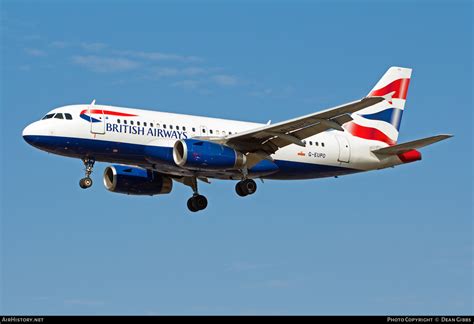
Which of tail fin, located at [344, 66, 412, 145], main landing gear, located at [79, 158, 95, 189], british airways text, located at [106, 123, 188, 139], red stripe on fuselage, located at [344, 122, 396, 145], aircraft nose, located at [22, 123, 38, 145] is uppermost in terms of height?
tail fin, located at [344, 66, 412, 145]

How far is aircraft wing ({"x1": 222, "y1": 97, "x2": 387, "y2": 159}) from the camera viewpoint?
47.1 meters

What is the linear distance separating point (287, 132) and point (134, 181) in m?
9.00

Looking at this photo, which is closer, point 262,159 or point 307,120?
point 307,120

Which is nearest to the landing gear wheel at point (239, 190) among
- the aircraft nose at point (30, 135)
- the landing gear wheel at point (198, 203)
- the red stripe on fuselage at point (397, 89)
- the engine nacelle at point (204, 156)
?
the engine nacelle at point (204, 156)

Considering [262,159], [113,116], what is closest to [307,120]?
[262,159]

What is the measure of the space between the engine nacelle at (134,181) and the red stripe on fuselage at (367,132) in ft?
31.7

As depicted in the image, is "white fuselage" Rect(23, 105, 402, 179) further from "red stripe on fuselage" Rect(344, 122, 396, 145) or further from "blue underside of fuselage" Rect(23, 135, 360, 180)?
"red stripe on fuselage" Rect(344, 122, 396, 145)

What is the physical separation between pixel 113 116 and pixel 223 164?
5.46 m

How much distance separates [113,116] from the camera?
49156 mm

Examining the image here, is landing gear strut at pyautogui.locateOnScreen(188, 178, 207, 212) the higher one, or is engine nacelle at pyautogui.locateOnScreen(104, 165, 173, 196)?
engine nacelle at pyautogui.locateOnScreen(104, 165, 173, 196)

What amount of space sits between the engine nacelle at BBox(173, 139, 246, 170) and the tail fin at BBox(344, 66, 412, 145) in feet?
27.5

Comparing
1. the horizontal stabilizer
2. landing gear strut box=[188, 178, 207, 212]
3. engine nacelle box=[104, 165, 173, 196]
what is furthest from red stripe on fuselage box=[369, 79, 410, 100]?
engine nacelle box=[104, 165, 173, 196]

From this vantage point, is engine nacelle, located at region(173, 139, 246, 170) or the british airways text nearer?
engine nacelle, located at region(173, 139, 246, 170)

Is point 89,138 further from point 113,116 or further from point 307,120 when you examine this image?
point 307,120
